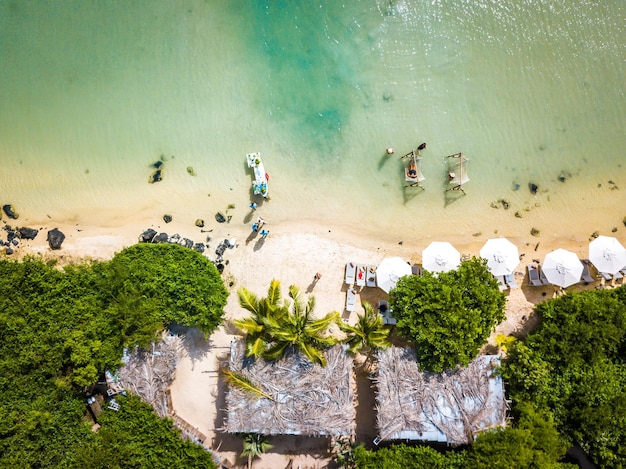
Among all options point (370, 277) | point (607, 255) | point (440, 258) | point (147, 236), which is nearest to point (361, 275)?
point (370, 277)

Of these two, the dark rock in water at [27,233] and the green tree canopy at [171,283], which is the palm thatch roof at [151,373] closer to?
the green tree canopy at [171,283]

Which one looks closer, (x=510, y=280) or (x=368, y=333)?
(x=368, y=333)

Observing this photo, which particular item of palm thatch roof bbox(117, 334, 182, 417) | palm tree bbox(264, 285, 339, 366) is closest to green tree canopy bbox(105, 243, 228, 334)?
palm thatch roof bbox(117, 334, 182, 417)

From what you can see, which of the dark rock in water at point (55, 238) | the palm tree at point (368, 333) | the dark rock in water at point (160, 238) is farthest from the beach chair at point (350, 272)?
the dark rock in water at point (55, 238)

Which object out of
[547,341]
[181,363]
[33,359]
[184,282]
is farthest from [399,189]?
[33,359]

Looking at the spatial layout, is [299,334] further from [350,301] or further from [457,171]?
[457,171]

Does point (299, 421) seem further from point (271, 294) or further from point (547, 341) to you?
point (547, 341)
